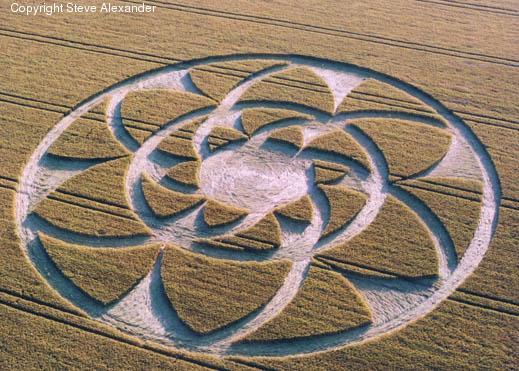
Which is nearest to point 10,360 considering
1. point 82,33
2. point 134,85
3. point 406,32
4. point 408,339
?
point 408,339

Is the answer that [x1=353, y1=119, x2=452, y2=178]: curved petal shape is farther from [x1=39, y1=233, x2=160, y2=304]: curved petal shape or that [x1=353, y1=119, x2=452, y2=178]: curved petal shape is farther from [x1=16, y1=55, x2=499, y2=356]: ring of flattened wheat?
[x1=39, y1=233, x2=160, y2=304]: curved petal shape

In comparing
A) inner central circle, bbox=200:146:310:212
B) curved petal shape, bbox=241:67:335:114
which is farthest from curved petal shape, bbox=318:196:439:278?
curved petal shape, bbox=241:67:335:114

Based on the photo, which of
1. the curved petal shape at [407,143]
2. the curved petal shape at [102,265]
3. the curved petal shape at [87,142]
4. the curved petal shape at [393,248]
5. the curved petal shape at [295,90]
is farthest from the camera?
the curved petal shape at [295,90]

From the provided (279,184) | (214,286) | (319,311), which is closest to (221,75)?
(279,184)

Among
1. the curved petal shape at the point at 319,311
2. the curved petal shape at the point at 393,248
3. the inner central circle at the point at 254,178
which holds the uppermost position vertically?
the inner central circle at the point at 254,178

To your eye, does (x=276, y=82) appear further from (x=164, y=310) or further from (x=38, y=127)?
(x=164, y=310)

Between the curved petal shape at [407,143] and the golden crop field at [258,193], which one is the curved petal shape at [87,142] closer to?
the golden crop field at [258,193]

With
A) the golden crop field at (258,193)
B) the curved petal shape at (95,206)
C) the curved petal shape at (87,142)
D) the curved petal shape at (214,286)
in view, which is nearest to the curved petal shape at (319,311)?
the golden crop field at (258,193)

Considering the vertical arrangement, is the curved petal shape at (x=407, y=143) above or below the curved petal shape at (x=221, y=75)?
below
